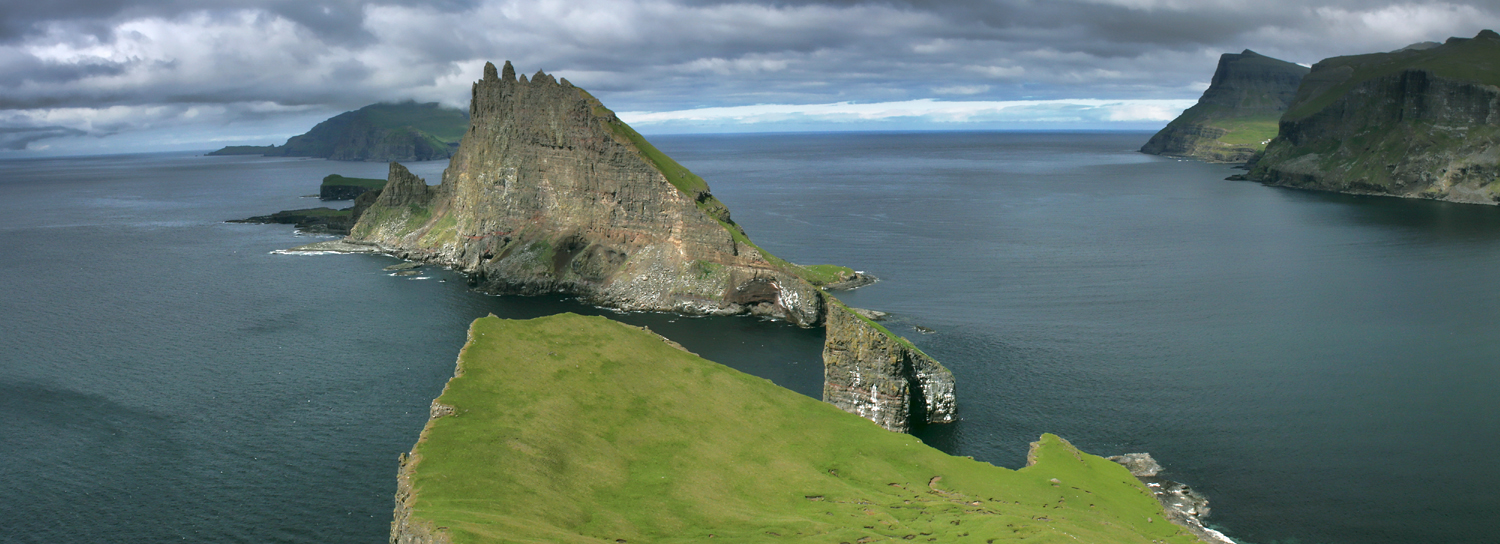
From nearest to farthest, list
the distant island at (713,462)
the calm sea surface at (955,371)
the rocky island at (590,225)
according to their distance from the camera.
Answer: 1. the distant island at (713,462)
2. the calm sea surface at (955,371)
3. the rocky island at (590,225)

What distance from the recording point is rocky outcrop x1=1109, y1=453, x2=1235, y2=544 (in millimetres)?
50875

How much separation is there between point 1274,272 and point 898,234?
6199 cm

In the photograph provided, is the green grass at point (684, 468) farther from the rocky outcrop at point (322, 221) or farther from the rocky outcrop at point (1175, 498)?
the rocky outcrop at point (322, 221)

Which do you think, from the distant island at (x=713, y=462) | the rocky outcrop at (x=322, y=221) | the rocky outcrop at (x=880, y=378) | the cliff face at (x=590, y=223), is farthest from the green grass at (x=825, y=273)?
the rocky outcrop at (x=322, y=221)

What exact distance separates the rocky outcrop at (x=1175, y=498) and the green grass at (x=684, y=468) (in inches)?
67.1

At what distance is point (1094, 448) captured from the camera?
6331 centimetres

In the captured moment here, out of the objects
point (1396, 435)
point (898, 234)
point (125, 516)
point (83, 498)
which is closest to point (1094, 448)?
point (1396, 435)

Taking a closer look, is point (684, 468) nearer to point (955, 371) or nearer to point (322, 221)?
point (955, 371)

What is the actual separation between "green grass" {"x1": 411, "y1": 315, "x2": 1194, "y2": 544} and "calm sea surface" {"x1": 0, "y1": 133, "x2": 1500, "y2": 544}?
9280mm

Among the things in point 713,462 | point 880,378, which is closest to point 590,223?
point 880,378

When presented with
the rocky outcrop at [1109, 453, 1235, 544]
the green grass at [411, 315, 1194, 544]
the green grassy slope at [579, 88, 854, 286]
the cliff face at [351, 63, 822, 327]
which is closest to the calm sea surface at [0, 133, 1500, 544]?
the rocky outcrop at [1109, 453, 1235, 544]

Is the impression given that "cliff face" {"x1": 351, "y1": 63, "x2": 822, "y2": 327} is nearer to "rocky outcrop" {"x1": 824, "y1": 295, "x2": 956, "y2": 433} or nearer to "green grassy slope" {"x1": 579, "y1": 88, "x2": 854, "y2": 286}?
"green grassy slope" {"x1": 579, "y1": 88, "x2": 854, "y2": 286}

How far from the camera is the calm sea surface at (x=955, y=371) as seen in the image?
55.3m

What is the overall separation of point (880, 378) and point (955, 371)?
55.3ft
